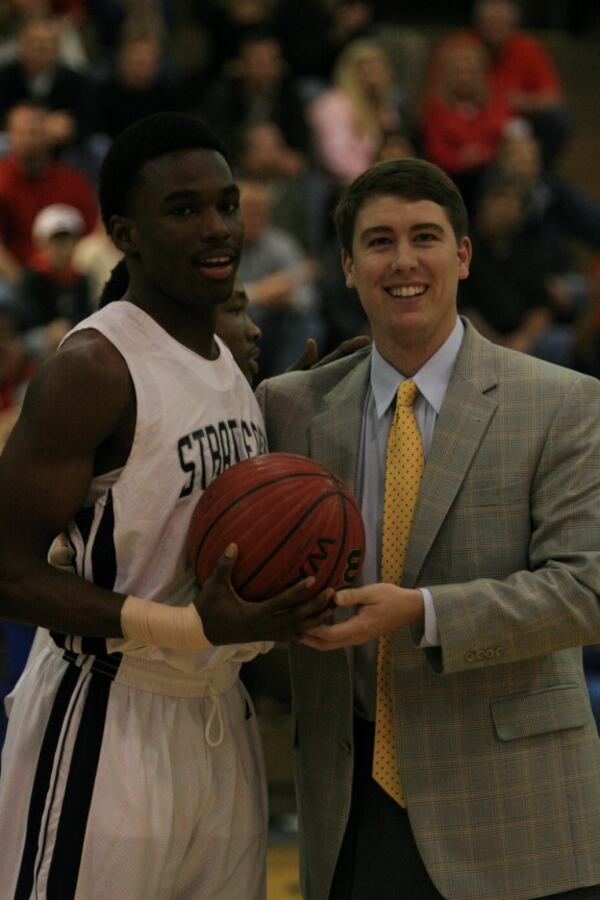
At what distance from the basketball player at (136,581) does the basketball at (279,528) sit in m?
0.09

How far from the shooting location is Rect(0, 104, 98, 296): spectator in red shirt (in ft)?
25.1

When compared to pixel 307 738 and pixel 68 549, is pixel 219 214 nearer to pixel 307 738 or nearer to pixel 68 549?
pixel 68 549

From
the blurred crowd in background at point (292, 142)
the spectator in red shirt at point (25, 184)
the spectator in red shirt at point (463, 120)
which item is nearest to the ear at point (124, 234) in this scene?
the blurred crowd in background at point (292, 142)

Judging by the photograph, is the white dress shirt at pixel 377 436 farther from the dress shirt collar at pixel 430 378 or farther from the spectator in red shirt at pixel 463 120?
the spectator in red shirt at pixel 463 120

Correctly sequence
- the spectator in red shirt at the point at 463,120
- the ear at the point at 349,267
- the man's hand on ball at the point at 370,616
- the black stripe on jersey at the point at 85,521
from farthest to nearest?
the spectator in red shirt at the point at 463,120, the ear at the point at 349,267, the black stripe on jersey at the point at 85,521, the man's hand on ball at the point at 370,616

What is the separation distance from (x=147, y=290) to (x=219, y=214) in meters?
0.22

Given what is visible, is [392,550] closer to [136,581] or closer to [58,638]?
[136,581]

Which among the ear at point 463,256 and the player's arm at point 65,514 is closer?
the player's arm at point 65,514

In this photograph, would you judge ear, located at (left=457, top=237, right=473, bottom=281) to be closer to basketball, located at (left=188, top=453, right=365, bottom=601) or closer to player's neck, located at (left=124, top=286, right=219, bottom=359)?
player's neck, located at (left=124, top=286, right=219, bottom=359)

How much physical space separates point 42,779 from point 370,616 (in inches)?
28.8

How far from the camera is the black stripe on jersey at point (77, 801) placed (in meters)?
2.75

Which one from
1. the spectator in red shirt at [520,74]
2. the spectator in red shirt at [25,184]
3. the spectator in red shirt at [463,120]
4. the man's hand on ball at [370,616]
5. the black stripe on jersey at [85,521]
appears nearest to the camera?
the man's hand on ball at [370,616]

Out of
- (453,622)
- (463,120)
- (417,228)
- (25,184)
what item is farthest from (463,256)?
(463,120)

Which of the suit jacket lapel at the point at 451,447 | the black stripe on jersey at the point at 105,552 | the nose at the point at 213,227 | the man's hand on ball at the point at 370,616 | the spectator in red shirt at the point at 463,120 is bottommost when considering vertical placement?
the man's hand on ball at the point at 370,616
